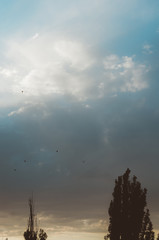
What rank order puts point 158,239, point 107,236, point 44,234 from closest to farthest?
point 107,236 < point 158,239 < point 44,234

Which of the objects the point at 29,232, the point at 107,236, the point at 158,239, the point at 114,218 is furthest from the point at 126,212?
the point at 29,232

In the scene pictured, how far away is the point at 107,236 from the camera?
141ft

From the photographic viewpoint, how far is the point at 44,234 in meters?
54.4

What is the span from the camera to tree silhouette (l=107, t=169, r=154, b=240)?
39.9 metres

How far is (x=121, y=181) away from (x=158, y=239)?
1379cm

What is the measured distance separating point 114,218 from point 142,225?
3.46 meters

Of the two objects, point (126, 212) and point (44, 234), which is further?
point (44, 234)

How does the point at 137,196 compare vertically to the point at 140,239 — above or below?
above

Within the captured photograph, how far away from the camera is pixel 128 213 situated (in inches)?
1598

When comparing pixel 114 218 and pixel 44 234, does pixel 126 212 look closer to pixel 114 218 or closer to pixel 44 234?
pixel 114 218

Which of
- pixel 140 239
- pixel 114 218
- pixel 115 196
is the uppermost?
pixel 115 196

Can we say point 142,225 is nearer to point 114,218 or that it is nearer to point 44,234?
point 114,218

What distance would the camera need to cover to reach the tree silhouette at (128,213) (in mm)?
39938

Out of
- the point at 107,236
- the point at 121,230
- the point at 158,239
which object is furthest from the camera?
the point at 158,239
